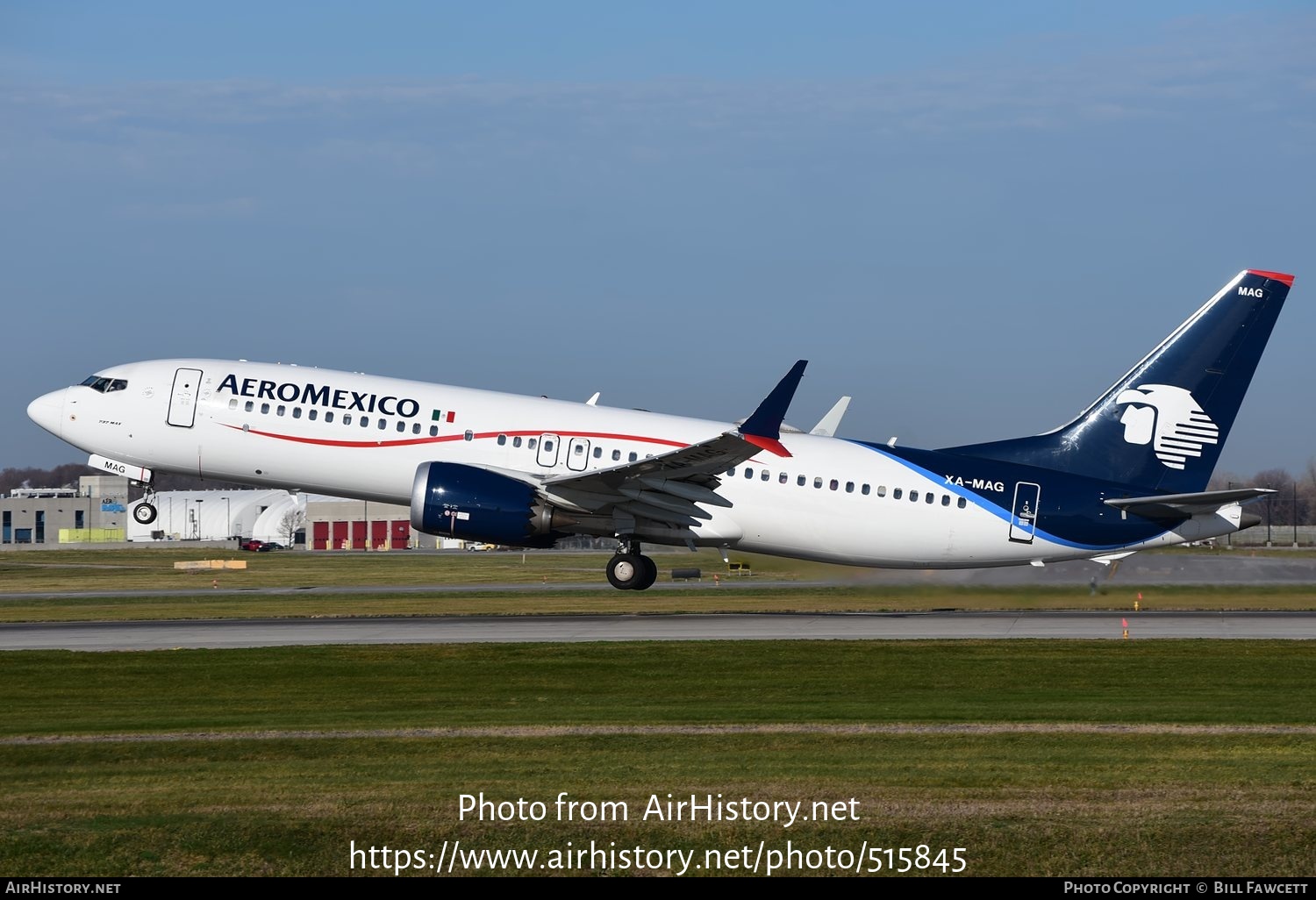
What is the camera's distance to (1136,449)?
3581 cm

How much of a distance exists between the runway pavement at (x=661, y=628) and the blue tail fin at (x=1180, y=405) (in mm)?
3911

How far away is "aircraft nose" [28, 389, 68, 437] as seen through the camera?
36.8m

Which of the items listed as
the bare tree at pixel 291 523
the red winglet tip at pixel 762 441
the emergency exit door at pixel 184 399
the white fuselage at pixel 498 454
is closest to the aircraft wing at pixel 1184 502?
the white fuselage at pixel 498 454

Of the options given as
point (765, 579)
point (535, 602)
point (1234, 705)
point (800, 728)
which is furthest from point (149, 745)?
point (765, 579)

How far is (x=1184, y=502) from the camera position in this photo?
33594 millimetres

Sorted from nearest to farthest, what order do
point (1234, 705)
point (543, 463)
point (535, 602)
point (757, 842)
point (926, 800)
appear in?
1. point (757, 842)
2. point (926, 800)
3. point (1234, 705)
4. point (543, 463)
5. point (535, 602)

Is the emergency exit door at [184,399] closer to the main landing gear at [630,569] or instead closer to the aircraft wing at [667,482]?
the aircraft wing at [667,482]

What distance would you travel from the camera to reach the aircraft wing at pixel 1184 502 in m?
32.4

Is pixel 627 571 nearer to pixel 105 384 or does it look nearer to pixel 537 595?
pixel 537 595

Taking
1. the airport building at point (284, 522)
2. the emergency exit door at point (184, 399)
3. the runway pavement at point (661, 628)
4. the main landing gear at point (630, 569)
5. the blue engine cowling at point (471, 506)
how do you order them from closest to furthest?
the runway pavement at point (661, 628)
the blue engine cowling at point (471, 506)
the emergency exit door at point (184, 399)
the main landing gear at point (630, 569)
the airport building at point (284, 522)

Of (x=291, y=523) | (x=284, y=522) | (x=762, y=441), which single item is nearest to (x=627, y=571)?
(x=762, y=441)

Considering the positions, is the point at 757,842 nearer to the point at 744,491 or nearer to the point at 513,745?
the point at 513,745

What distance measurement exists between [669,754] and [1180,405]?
23.5 meters

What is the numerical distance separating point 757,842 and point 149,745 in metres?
8.68
